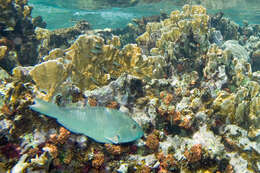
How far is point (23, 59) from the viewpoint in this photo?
6672 millimetres

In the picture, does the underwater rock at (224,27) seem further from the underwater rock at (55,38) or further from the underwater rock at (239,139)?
the underwater rock at (239,139)

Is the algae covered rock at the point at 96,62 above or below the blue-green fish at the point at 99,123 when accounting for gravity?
above

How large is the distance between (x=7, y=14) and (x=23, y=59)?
158 centimetres

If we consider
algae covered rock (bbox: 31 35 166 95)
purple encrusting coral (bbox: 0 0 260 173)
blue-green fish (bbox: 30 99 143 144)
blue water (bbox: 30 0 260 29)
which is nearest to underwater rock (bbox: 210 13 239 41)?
purple encrusting coral (bbox: 0 0 260 173)

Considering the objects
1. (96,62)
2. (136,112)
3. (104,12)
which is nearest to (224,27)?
(96,62)

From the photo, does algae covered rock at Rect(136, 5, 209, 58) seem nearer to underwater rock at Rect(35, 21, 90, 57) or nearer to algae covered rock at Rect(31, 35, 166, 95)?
algae covered rock at Rect(31, 35, 166, 95)

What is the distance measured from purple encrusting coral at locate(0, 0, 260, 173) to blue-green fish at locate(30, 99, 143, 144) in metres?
0.03

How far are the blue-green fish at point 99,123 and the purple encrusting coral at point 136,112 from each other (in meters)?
0.03

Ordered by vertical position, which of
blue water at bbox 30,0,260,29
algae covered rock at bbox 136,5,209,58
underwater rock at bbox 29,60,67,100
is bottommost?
underwater rock at bbox 29,60,67,100

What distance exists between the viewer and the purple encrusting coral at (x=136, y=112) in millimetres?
2357

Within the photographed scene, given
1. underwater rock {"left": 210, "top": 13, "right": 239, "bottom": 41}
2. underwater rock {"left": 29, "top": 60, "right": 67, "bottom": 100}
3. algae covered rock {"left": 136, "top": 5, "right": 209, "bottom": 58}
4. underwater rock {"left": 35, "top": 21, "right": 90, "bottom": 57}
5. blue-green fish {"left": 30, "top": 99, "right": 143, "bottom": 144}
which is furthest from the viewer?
underwater rock {"left": 210, "top": 13, "right": 239, "bottom": 41}

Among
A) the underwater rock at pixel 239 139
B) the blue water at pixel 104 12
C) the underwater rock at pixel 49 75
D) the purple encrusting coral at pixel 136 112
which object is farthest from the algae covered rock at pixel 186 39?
the blue water at pixel 104 12

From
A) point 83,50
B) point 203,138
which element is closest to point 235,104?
point 203,138

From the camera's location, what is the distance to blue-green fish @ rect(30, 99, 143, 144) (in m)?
2.13
